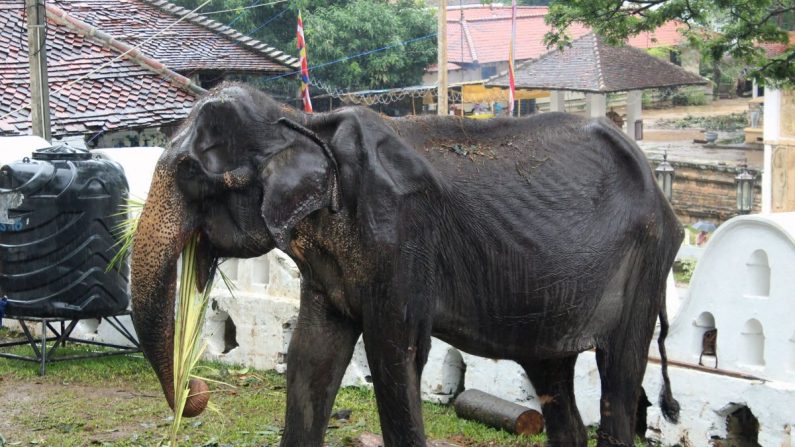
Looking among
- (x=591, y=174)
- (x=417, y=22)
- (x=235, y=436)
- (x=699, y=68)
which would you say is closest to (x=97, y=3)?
(x=417, y=22)

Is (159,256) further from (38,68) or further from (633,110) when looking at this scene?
(633,110)

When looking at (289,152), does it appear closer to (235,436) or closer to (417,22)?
(235,436)

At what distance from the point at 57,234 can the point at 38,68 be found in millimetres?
3948

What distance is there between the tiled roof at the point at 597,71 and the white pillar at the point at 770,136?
153 inches

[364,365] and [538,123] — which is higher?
[538,123]

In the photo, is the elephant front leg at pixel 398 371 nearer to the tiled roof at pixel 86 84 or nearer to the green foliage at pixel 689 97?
the tiled roof at pixel 86 84

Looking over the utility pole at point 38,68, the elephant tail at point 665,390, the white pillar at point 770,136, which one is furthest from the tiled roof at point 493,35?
the elephant tail at point 665,390

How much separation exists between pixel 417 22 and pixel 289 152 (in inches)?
1149

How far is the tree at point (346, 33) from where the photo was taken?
31.2 meters

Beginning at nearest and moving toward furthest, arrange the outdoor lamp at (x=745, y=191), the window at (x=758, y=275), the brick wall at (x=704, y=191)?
1. the window at (x=758, y=275)
2. the outdoor lamp at (x=745, y=191)
3. the brick wall at (x=704, y=191)

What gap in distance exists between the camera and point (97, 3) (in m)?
25.4

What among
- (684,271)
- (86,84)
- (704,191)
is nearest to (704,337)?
(684,271)

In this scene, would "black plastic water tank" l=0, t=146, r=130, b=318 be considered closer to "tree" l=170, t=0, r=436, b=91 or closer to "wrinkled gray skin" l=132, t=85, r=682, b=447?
"wrinkled gray skin" l=132, t=85, r=682, b=447

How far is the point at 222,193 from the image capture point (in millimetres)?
4797
